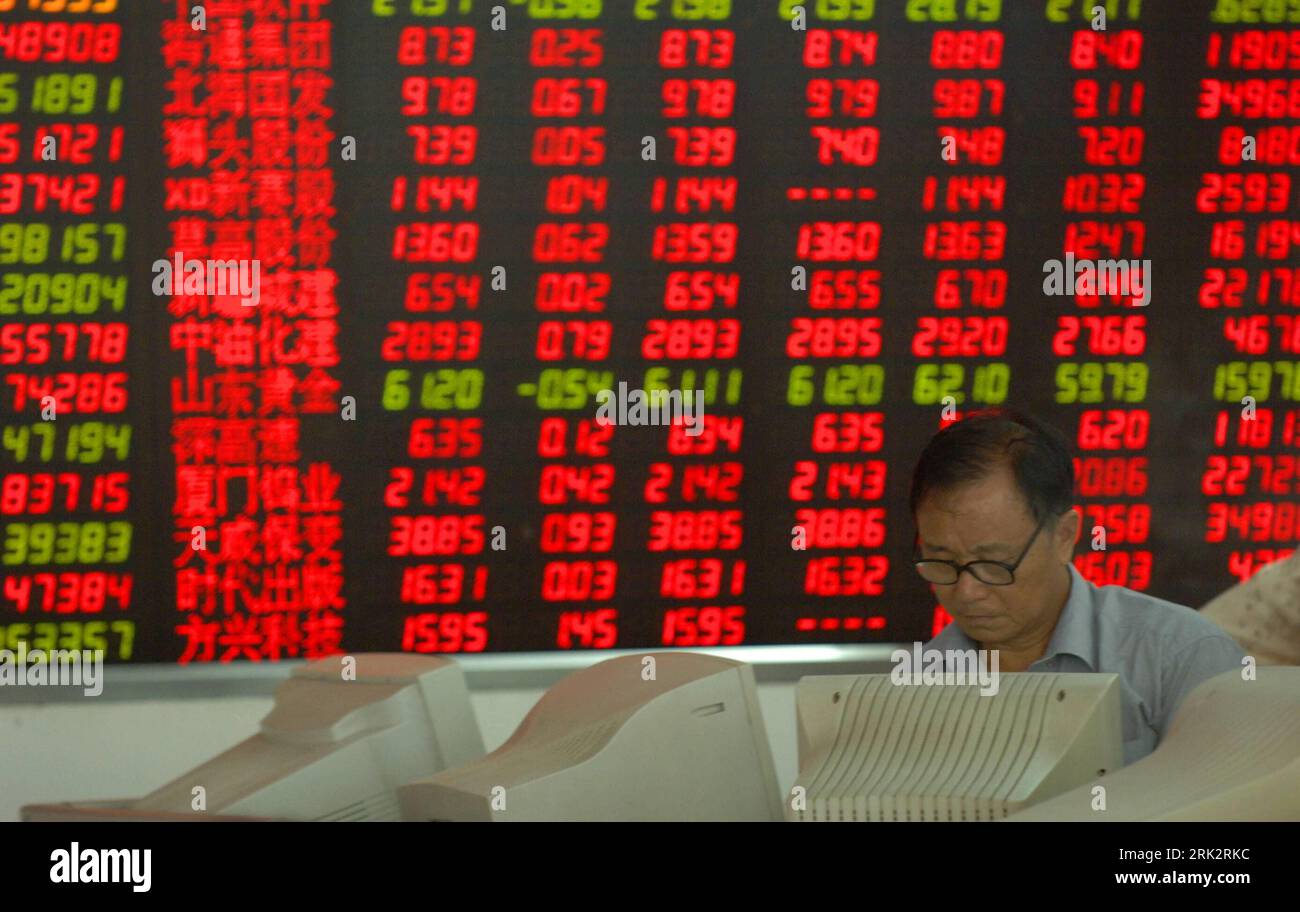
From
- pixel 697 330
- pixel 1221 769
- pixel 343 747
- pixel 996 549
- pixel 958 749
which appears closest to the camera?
pixel 1221 769

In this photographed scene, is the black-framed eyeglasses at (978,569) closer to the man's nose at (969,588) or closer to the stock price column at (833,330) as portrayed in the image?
the man's nose at (969,588)

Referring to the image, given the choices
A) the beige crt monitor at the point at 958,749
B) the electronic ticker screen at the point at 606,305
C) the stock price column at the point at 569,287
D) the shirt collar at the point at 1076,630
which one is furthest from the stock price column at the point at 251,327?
the beige crt monitor at the point at 958,749

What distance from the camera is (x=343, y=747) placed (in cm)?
121

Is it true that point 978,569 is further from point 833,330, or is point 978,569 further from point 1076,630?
point 833,330

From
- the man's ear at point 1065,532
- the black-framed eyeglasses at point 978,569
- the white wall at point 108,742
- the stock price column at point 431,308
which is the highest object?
the stock price column at point 431,308

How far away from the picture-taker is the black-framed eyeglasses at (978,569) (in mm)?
1774

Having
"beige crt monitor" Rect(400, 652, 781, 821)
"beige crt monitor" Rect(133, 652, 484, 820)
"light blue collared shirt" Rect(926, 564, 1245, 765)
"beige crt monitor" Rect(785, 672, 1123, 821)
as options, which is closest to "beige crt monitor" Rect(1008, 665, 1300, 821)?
"beige crt monitor" Rect(785, 672, 1123, 821)

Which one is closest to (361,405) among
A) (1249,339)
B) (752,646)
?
(752,646)

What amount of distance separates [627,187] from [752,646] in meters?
1.00

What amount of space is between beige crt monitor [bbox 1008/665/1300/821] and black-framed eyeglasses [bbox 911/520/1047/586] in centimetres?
80

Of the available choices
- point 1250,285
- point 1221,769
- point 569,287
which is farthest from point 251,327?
point 1221,769

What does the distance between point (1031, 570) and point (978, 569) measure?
0.07 m

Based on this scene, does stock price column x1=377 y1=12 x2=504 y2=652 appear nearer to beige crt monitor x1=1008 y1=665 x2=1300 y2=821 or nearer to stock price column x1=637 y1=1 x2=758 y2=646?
stock price column x1=637 y1=1 x2=758 y2=646

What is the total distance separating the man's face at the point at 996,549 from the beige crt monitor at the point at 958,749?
2.31ft
